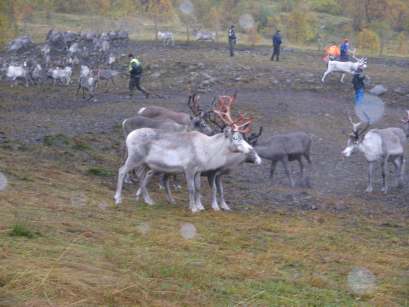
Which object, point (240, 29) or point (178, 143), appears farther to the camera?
point (240, 29)

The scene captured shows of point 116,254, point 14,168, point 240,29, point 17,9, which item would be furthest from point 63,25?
point 116,254

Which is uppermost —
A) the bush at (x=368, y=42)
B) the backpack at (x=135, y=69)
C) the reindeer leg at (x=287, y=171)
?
the backpack at (x=135, y=69)

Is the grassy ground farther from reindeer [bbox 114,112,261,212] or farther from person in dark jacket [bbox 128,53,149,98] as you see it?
person in dark jacket [bbox 128,53,149,98]

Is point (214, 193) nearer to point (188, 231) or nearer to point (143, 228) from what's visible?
point (188, 231)

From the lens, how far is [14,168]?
488 inches

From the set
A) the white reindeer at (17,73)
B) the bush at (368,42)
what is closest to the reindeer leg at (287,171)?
the white reindeer at (17,73)

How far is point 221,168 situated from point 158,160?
121cm

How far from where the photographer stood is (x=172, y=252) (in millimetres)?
8320

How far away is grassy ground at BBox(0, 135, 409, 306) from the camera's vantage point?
259 inches

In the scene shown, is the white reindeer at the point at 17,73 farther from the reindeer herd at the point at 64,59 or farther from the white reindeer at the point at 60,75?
the white reindeer at the point at 60,75

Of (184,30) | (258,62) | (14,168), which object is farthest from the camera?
(184,30)

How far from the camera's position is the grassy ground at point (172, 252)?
6570mm

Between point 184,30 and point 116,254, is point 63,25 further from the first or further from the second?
point 116,254

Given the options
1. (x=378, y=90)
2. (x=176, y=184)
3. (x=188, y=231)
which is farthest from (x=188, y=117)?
(x=378, y=90)
